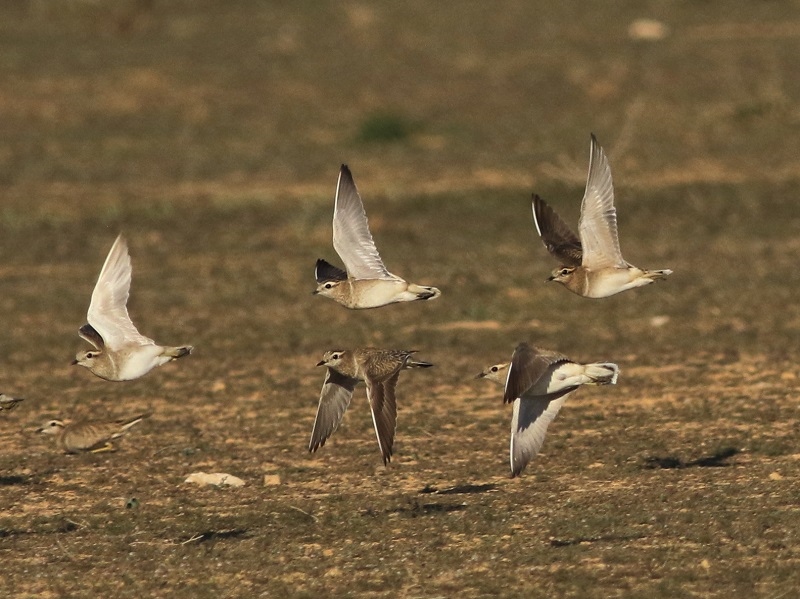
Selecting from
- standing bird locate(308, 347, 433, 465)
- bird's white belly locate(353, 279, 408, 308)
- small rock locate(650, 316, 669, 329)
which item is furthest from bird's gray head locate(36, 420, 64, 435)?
small rock locate(650, 316, 669, 329)

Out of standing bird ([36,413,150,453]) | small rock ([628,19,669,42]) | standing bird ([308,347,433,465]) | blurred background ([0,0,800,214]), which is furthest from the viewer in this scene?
small rock ([628,19,669,42])

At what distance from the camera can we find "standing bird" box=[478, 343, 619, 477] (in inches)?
376

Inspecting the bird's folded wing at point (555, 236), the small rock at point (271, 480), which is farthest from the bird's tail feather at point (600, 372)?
the small rock at point (271, 480)

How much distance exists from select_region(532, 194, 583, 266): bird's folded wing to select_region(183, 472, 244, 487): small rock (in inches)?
112

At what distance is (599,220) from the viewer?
36.3ft

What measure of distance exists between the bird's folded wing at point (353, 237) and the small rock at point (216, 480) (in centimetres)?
174

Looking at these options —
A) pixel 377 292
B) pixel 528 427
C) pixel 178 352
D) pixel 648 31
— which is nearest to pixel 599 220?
pixel 377 292

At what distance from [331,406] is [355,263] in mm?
1241

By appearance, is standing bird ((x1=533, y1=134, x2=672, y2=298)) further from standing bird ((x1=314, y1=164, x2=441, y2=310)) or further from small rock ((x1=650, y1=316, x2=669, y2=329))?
small rock ((x1=650, y1=316, x2=669, y2=329))

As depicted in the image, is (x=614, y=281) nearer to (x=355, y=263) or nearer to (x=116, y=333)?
(x=355, y=263)

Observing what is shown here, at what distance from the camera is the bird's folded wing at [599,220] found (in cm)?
1097

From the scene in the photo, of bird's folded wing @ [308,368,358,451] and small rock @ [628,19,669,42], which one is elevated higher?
small rock @ [628,19,669,42]

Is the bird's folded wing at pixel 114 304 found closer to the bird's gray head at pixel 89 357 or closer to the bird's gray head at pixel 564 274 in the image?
the bird's gray head at pixel 89 357

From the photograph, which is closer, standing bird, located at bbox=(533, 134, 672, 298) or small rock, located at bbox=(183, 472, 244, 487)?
small rock, located at bbox=(183, 472, 244, 487)
